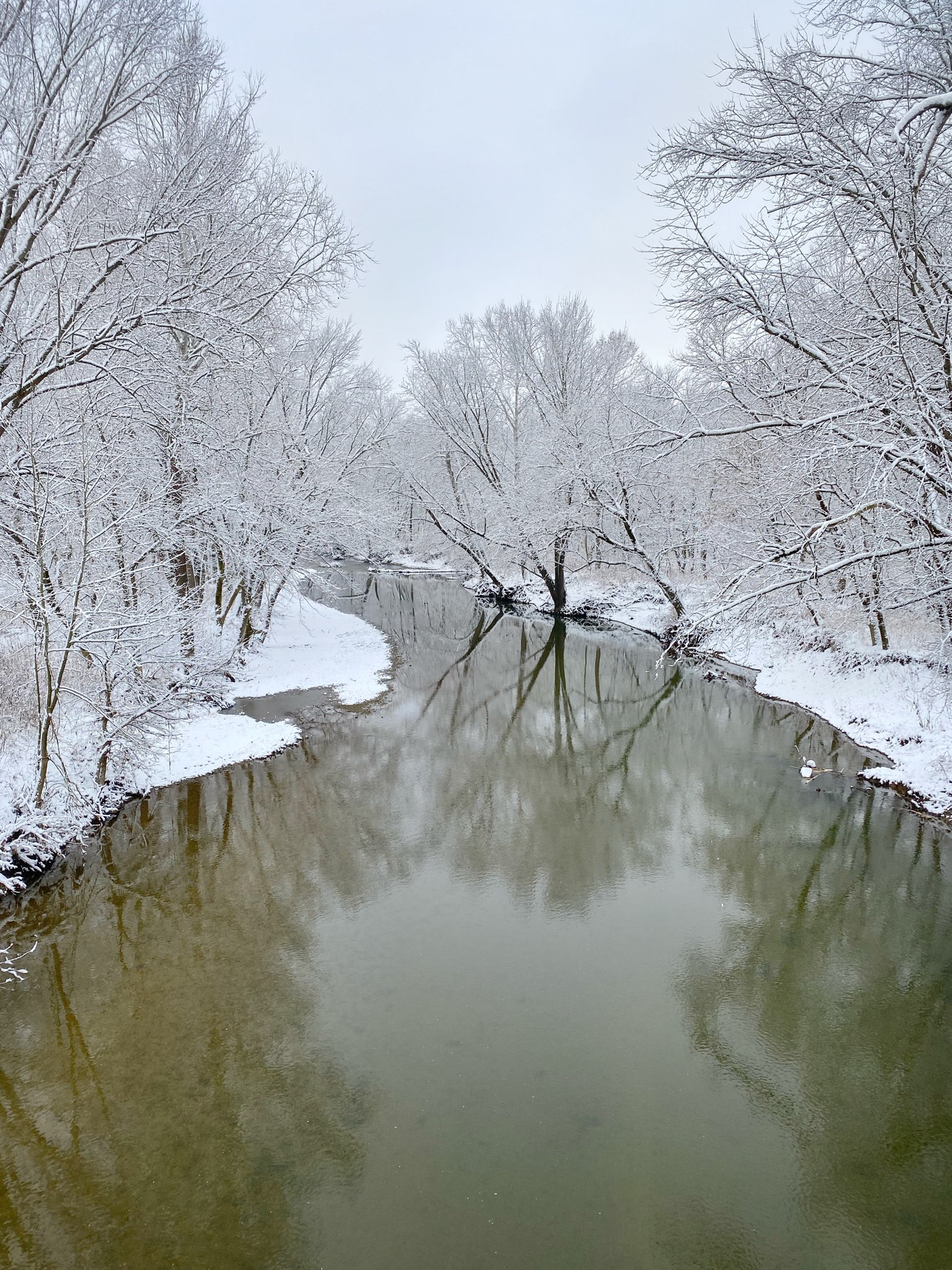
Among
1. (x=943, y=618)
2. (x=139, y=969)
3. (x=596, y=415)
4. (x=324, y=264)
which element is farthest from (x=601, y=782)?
(x=596, y=415)

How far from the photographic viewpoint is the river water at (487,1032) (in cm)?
366

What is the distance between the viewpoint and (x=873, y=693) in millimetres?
11664

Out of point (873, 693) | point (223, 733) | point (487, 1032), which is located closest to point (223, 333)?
point (223, 733)

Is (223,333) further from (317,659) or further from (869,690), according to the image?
(869,690)

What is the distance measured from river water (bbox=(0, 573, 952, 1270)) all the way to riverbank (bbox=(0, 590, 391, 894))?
0.38 meters

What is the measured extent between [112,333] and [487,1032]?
23.1 feet

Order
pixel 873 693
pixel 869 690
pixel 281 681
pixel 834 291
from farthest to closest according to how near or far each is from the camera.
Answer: pixel 281 681
pixel 869 690
pixel 873 693
pixel 834 291

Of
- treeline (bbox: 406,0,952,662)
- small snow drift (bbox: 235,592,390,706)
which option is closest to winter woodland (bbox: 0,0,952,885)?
treeline (bbox: 406,0,952,662)

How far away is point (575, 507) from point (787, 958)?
15082 mm

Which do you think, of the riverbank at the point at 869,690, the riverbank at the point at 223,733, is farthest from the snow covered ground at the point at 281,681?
the riverbank at the point at 869,690

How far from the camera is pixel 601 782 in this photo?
9.90 m

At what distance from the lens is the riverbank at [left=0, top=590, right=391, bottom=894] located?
7.02 m

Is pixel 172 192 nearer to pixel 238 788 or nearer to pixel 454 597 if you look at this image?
pixel 238 788

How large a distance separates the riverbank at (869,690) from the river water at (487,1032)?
83 cm
